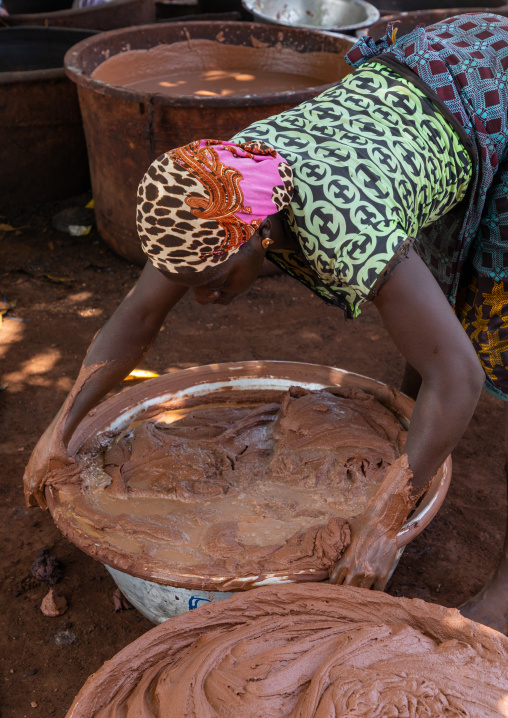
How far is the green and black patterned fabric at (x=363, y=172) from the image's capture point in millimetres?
1467

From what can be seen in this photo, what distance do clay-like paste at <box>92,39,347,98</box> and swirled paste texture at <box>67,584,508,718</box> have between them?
12.2 feet

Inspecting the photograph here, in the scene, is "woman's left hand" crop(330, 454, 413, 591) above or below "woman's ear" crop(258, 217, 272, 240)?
below

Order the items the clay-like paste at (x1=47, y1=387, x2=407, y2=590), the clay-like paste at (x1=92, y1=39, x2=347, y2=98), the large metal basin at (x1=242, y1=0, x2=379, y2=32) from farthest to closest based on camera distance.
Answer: the large metal basin at (x1=242, y1=0, x2=379, y2=32), the clay-like paste at (x1=92, y1=39, x2=347, y2=98), the clay-like paste at (x1=47, y1=387, x2=407, y2=590)

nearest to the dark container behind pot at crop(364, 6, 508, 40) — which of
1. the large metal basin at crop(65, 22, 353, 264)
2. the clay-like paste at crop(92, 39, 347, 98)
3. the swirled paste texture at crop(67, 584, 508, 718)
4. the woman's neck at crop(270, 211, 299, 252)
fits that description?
the clay-like paste at crop(92, 39, 347, 98)

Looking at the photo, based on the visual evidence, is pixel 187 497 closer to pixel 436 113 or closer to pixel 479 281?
pixel 479 281

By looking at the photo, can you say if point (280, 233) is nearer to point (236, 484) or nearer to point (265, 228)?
point (265, 228)

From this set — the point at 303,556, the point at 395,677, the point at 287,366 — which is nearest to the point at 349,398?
the point at 287,366

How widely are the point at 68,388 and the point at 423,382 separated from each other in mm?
2233

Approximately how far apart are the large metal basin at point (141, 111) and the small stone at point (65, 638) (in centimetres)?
264

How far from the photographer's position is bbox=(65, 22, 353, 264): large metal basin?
366 cm

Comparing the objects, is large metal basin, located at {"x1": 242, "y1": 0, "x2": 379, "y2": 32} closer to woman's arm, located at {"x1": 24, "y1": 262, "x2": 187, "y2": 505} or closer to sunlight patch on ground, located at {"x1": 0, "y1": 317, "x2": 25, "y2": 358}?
sunlight patch on ground, located at {"x1": 0, "y1": 317, "x2": 25, "y2": 358}

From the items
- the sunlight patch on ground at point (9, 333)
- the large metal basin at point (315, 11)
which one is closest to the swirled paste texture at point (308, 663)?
the sunlight patch on ground at point (9, 333)

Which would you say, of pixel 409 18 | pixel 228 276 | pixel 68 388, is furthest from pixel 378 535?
pixel 409 18

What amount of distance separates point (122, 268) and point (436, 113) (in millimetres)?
3110
